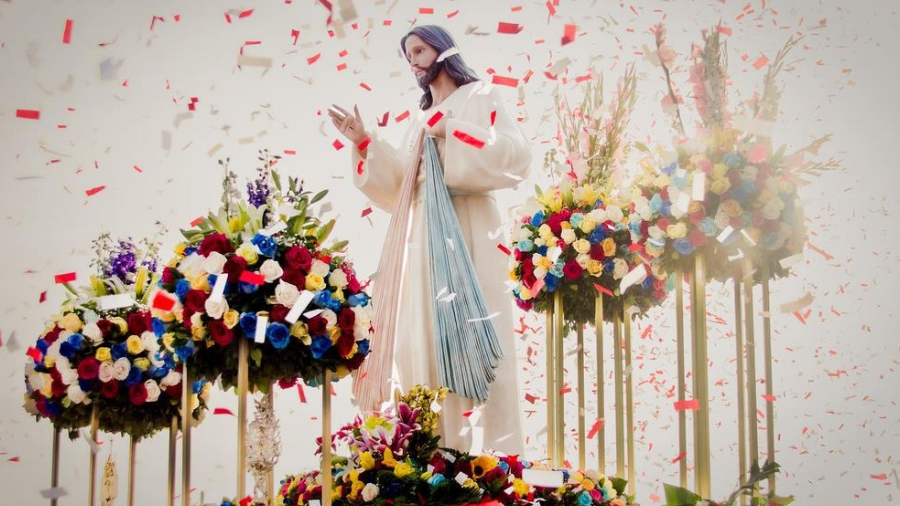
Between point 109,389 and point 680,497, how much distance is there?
173 centimetres

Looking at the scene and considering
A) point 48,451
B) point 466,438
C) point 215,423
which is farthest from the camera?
point 215,423

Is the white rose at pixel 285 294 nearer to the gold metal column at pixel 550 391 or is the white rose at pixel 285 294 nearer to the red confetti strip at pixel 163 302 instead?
the red confetti strip at pixel 163 302

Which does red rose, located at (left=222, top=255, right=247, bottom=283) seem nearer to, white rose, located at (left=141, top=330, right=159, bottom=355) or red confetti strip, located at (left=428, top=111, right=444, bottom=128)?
white rose, located at (left=141, top=330, right=159, bottom=355)

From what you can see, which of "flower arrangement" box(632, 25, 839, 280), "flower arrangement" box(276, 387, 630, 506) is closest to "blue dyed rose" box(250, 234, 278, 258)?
"flower arrangement" box(276, 387, 630, 506)

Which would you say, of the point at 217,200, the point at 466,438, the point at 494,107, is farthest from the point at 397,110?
the point at 466,438

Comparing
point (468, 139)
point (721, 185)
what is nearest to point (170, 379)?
point (468, 139)

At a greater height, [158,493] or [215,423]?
[215,423]

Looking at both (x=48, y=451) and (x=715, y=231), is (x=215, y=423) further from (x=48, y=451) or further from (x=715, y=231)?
(x=715, y=231)

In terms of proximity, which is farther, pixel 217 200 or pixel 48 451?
pixel 217 200

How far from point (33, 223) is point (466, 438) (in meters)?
2.31

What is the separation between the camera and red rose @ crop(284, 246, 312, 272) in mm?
1907

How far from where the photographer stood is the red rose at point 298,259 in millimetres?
1907

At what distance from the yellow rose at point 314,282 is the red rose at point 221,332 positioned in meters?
0.21

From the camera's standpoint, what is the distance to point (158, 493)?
12.0 feet
